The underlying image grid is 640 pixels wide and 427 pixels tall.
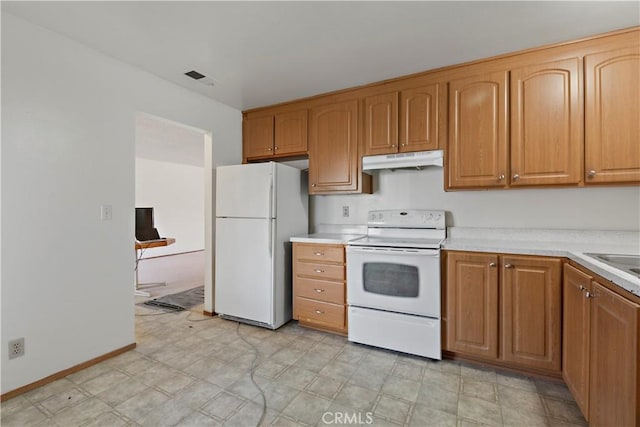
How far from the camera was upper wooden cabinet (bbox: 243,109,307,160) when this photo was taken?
3.21 meters

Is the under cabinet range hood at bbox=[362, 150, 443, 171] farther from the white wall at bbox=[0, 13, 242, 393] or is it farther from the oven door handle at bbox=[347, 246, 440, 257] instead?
the white wall at bbox=[0, 13, 242, 393]

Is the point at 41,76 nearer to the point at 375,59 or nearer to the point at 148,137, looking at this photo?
the point at 375,59

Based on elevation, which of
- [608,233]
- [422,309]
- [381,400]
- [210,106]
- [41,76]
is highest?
[210,106]

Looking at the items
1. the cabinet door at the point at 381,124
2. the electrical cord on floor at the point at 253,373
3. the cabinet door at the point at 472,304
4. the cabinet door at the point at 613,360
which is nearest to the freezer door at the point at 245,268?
the electrical cord on floor at the point at 253,373

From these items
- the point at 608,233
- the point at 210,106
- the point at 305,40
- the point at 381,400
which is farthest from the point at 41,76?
the point at 608,233

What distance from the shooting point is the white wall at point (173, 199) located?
6.72 meters

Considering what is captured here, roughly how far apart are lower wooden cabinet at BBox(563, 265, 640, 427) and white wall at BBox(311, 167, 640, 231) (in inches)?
30.1

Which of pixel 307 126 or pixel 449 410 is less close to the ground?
pixel 307 126

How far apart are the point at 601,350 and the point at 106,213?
3.11 meters

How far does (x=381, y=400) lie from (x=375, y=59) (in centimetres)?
243

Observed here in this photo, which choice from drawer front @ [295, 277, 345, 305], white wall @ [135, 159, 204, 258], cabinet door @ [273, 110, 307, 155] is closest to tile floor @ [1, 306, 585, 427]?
drawer front @ [295, 277, 345, 305]

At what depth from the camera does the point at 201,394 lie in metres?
1.85

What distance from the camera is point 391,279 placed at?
239 cm

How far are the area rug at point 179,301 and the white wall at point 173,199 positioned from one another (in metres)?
3.52
